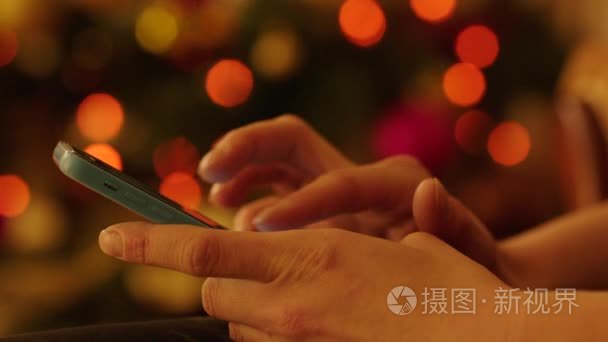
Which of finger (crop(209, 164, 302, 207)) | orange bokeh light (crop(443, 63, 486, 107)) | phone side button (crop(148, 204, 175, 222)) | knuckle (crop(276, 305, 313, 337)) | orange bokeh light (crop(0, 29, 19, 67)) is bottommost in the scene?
knuckle (crop(276, 305, 313, 337))

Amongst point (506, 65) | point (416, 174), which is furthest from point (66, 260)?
point (506, 65)

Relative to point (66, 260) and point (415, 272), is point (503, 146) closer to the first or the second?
point (66, 260)

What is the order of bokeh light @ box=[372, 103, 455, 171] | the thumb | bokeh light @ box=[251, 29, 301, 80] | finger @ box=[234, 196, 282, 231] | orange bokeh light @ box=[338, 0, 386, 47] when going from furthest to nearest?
bokeh light @ box=[372, 103, 455, 171], orange bokeh light @ box=[338, 0, 386, 47], bokeh light @ box=[251, 29, 301, 80], finger @ box=[234, 196, 282, 231], the thumb

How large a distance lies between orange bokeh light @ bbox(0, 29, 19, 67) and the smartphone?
2.96ft

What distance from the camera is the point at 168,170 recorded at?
4.42ft

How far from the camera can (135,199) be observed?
440 mm

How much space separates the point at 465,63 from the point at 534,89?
23cm

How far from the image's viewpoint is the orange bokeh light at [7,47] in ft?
4.13

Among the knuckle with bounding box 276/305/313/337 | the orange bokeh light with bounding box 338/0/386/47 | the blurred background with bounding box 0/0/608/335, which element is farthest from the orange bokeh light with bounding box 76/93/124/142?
the knuckle with bounding box 276/305/313/337

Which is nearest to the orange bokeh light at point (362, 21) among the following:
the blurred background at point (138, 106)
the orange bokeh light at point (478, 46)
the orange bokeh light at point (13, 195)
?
the blurred background at point (138, 106)

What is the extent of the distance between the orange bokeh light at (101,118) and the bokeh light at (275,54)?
27 centimetres

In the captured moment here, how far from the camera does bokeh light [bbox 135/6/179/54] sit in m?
1.30

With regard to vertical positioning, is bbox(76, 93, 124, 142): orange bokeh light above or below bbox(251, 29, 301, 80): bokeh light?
below

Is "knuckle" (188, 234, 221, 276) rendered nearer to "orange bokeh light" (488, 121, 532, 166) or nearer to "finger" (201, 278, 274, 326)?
"finger" (201, 278, 274, 326)
